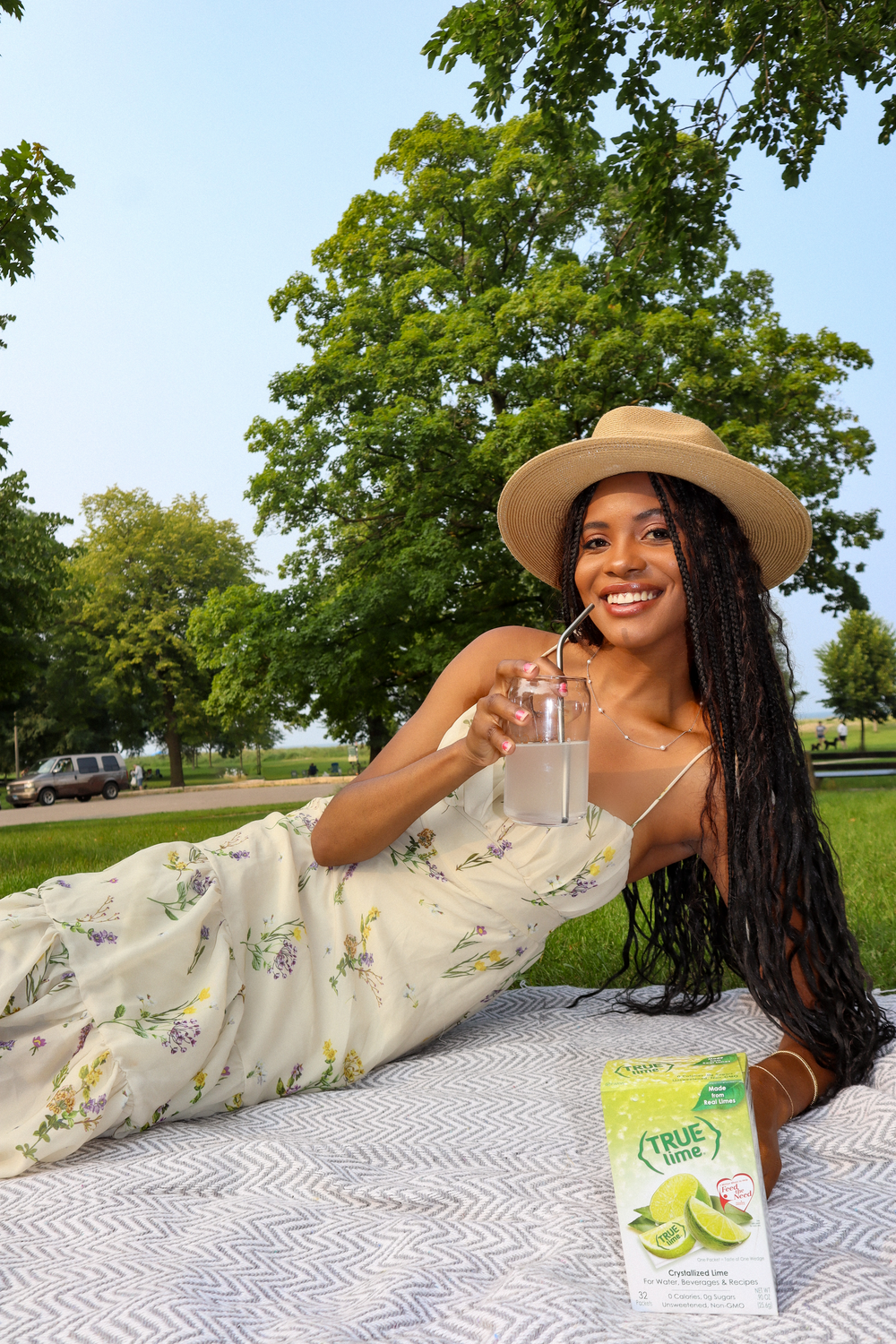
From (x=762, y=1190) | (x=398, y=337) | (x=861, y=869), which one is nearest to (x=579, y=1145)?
(x=762, y=1190)

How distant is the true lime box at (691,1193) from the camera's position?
1579 mm

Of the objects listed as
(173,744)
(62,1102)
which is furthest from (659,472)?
(173,744)

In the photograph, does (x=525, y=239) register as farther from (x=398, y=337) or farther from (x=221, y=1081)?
(x=221, y=1081)

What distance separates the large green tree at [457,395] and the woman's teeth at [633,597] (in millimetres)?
12361

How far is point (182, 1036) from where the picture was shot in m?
2.42

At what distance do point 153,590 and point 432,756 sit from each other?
36889mm

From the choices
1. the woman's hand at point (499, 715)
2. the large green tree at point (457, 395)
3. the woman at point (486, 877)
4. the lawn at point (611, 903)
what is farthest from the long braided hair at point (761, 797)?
the large green tree at point (457, 395)

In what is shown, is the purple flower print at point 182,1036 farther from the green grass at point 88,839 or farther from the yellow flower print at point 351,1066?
the green grass at point 88,839

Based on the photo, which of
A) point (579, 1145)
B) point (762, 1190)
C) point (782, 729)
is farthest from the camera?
point (782, 729)

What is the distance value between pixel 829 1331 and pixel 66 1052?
5.42ft

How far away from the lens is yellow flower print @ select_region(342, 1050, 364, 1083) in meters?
2.73

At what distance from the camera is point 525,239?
739 inches

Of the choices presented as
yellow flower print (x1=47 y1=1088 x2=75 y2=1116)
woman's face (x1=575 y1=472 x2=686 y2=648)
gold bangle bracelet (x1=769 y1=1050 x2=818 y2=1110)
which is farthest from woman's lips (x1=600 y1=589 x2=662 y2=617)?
yellow flower print (x1=47 y1=1088 x2=75 y2=1116)

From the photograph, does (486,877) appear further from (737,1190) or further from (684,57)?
A: (684,57)
